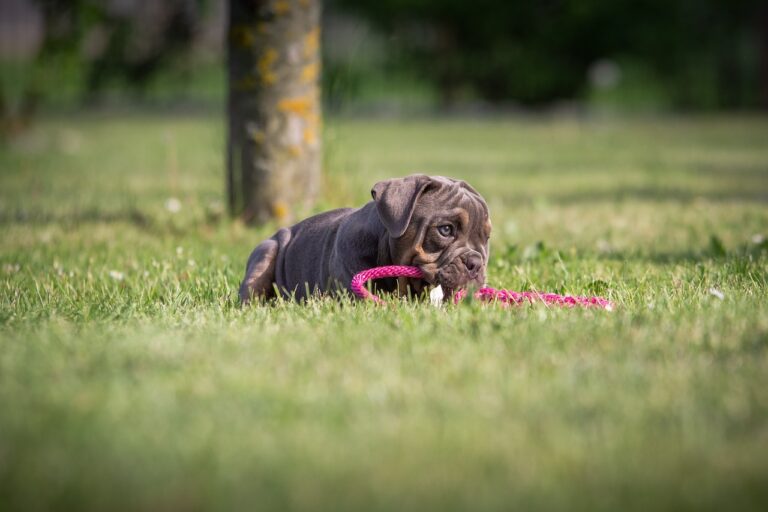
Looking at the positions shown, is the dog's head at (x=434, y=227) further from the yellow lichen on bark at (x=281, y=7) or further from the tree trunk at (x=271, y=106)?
the yellow lichen on bark at (x=281, y=7)

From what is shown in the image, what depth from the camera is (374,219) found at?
14.8ft

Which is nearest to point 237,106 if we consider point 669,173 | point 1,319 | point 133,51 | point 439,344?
point 1,319

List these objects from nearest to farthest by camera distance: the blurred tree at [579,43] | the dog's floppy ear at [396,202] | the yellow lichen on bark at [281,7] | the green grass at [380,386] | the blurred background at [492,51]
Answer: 1. the green grass at [380,386]
2. the dog's floppy ear at [396,202]
3. the yellow lichen on bark at [281,7]
4. the blurred background at [492,51]
5. the blurred tree at [579,43]

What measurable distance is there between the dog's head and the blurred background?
60.4ft

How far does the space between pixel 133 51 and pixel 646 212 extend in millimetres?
16991

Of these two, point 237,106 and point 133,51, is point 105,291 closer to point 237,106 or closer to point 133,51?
point 237,106

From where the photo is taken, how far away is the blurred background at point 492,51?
22141mm

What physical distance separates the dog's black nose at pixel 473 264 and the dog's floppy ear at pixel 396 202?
33cm

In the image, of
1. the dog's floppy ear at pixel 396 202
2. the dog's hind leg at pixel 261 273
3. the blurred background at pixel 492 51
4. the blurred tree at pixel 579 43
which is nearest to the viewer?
the dog's floppy ear at pixel 396 202

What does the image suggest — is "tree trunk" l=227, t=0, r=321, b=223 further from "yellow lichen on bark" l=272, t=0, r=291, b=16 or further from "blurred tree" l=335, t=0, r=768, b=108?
"blurred tree" l=335, t=0, r=768, b=108

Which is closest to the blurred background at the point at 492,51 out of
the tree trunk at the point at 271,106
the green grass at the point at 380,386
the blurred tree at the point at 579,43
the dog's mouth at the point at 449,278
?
A: the blurred tree at the point at 579,43

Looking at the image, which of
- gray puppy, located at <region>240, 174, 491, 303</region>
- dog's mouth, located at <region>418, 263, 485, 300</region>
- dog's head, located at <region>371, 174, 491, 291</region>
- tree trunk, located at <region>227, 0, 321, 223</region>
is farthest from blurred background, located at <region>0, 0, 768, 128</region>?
dog's mouth, located at <region>418, 263, 485, 300</region>

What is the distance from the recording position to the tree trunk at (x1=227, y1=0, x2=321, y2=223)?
7.03 metres

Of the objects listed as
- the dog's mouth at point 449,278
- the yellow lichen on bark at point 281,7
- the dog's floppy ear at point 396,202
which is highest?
the yellow lichen on bark at point 281,7
